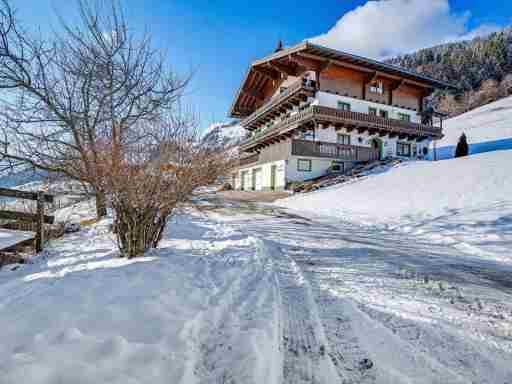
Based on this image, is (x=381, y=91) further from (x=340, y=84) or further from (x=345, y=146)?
(x=345, y=146)

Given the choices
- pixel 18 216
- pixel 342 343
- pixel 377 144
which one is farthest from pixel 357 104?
pixel 18 216

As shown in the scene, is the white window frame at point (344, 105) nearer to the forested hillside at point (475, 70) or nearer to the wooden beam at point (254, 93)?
the wooden beam at point (254, 93)

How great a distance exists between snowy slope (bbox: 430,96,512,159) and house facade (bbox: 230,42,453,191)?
3657 mm

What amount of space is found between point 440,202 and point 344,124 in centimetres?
1193

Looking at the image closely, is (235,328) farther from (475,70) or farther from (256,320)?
(475,70)

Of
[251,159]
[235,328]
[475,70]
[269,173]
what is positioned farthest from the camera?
[475,70]

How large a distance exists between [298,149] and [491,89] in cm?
5795

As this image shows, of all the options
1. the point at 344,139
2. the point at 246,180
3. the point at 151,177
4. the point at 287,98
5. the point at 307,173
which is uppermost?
the point at 287,98

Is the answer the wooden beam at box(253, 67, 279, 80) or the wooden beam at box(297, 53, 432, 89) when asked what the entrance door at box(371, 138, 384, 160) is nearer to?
the wooden beam at box(297, 53, 432, 89)

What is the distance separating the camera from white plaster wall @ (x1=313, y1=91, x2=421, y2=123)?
1898cm

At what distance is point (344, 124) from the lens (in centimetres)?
1861

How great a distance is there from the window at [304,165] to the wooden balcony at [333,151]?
2.39 ft

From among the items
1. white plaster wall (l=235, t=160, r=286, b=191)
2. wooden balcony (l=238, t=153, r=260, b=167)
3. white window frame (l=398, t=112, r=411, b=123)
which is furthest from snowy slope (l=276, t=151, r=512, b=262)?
white window frame (l=398, t=112, r=411, b=123)

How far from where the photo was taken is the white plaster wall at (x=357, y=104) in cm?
1898
